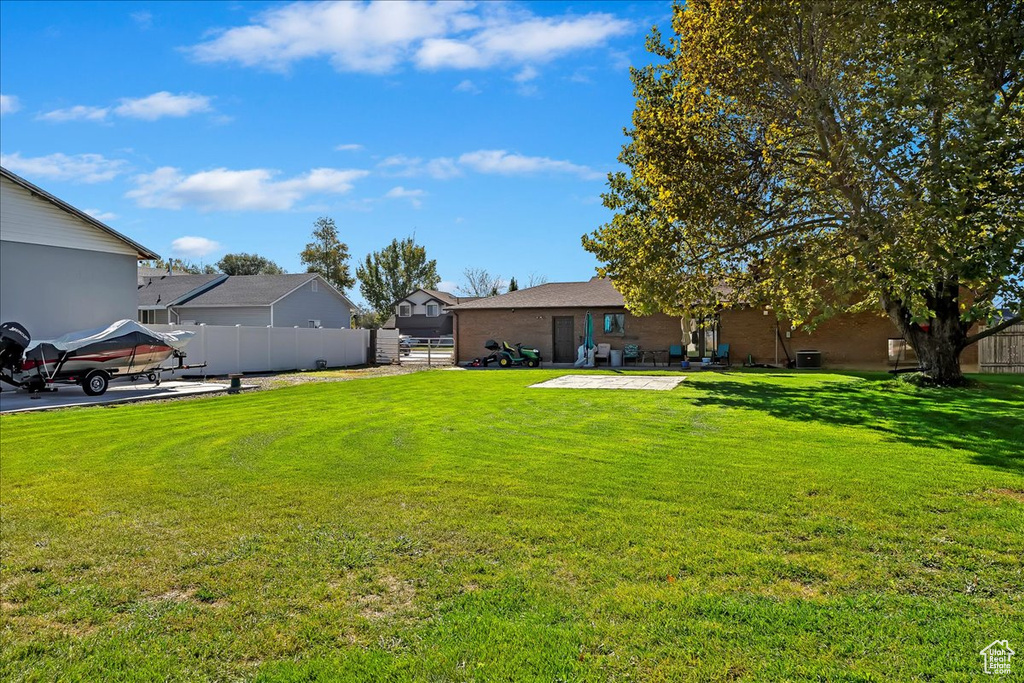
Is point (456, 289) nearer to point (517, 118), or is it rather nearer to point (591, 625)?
point (517, 118)

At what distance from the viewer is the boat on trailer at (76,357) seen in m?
14.5

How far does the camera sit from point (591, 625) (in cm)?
304

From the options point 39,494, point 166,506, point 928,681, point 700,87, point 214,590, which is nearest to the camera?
point 928,681

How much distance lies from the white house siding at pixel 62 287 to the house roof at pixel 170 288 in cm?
1367

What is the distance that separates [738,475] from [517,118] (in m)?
12.7

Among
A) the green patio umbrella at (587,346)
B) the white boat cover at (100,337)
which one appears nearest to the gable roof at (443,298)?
the green patio umbrella at (587,346)

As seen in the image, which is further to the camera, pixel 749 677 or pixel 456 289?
pixel 456 289

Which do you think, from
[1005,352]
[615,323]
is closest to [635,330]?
[615,323]

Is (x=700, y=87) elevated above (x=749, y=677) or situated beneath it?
elevated above

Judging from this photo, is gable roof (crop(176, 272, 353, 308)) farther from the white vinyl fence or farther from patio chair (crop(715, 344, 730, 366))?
patio chair (crop(715, 344, 730, 366))

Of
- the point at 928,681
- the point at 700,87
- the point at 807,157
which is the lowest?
the point at 928,681

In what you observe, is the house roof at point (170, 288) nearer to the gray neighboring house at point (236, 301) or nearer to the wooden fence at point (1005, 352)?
the gray neighboring house at point (236, 301)

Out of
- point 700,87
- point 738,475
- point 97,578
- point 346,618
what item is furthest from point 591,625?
point 700,87

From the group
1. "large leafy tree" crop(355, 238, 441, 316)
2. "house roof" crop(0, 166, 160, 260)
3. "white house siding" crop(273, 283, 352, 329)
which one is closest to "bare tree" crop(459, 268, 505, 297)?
"large leafy tree" crop(355, 238, 441, 316)
